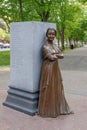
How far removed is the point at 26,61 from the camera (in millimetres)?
6027

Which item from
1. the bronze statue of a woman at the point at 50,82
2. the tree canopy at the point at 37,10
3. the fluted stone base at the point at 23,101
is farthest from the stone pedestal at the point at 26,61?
the tree canopy at the point at 37,10

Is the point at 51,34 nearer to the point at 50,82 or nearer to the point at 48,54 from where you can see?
the point at 48,54

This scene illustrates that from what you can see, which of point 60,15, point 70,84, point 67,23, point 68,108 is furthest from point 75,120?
point 67,23

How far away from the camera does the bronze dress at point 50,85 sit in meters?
5.73

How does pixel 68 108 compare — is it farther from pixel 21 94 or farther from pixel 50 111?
pixel 21 94

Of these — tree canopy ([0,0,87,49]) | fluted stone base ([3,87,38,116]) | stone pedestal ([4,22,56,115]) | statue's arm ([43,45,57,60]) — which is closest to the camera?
statue's arm ([43,45,57,60])

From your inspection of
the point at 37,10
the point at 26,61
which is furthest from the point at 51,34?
the point at 37,10

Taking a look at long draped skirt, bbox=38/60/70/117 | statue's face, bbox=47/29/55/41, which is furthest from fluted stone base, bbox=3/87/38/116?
statue's face, bbox=47/29/55/41

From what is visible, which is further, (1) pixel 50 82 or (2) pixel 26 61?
(2) pixel 26 61

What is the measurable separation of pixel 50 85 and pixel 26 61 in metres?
0.78

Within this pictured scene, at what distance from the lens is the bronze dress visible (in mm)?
5730

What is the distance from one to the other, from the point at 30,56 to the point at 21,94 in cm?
98

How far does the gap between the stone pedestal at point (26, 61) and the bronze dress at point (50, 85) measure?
178mm

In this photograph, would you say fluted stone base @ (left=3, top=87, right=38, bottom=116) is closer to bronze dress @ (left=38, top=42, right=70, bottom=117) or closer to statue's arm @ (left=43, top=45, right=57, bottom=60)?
bronze dress @ (left=38, top=42, right=70, bottom=117)
